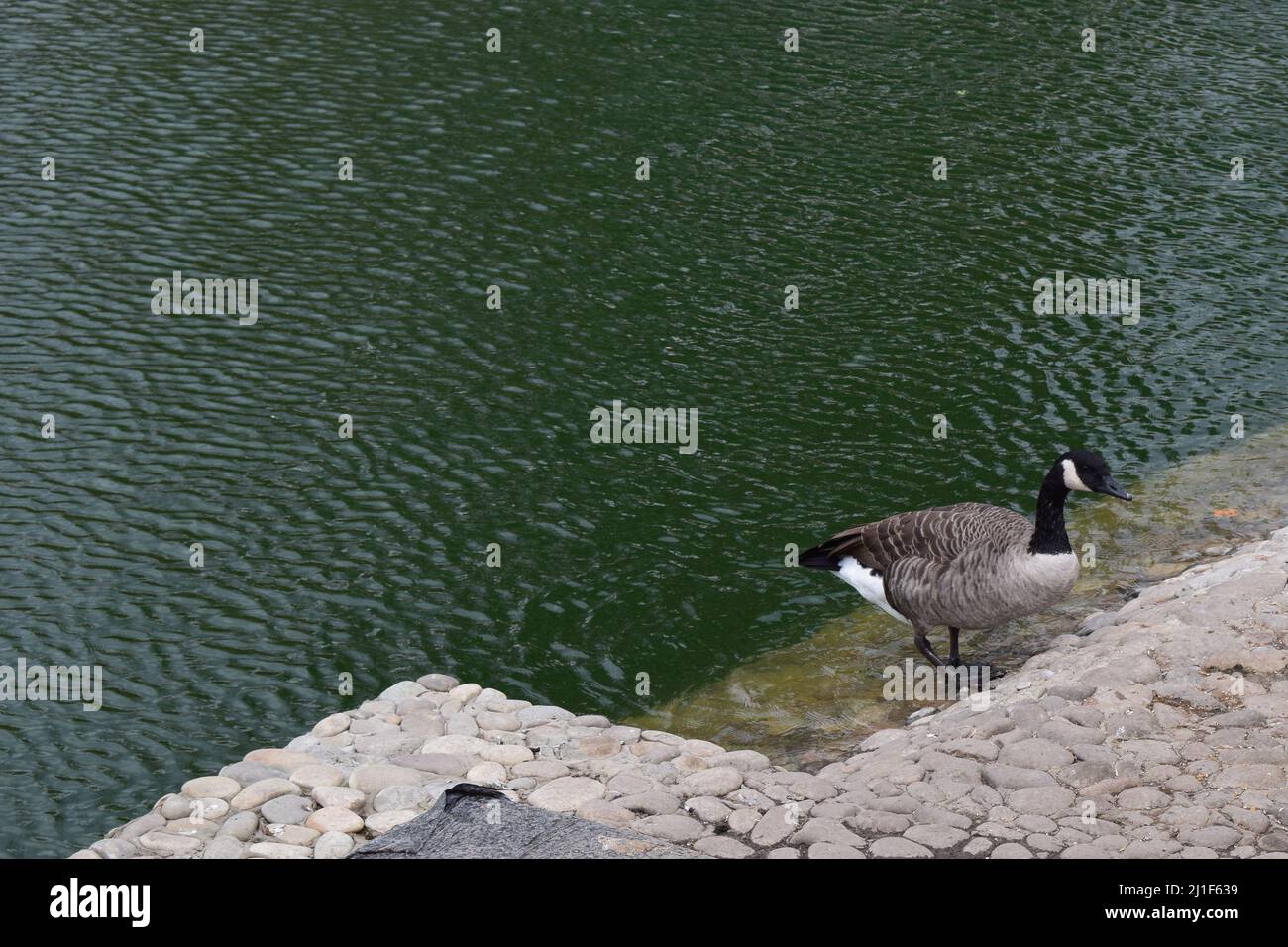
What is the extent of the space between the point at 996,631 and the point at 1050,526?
324 cm

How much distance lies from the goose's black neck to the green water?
3422 mm

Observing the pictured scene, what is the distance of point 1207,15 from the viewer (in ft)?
155

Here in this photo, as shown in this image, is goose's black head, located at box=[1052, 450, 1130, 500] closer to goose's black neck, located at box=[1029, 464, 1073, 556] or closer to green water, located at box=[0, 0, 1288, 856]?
goose's black neck, located at box=[1029, 464, 1073, 556]

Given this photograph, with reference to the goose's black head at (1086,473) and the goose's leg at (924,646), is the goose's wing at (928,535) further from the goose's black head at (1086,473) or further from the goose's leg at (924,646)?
the goose's leg at (924,646)

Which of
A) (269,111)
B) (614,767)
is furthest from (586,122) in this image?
(614,767)

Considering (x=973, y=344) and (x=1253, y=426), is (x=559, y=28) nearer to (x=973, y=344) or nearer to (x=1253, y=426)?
(x=973, y=344)

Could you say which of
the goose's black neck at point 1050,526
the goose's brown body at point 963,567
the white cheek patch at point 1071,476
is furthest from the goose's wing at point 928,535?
the white cheek patch at point 1071,476

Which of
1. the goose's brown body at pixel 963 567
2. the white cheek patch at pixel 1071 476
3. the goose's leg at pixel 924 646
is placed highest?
the white cheek patch at pixel 1071 476

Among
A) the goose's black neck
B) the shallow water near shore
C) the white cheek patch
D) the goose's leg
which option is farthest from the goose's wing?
the shallow water near shore

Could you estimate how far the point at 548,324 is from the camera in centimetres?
3031

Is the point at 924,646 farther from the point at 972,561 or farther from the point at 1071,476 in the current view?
the point at 1071,476

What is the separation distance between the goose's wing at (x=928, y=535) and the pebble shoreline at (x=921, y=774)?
5.76 feet

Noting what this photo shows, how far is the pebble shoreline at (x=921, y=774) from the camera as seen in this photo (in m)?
14.8

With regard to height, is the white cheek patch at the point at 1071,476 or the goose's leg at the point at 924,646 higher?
the white cheek patch at the point at 1071,476
